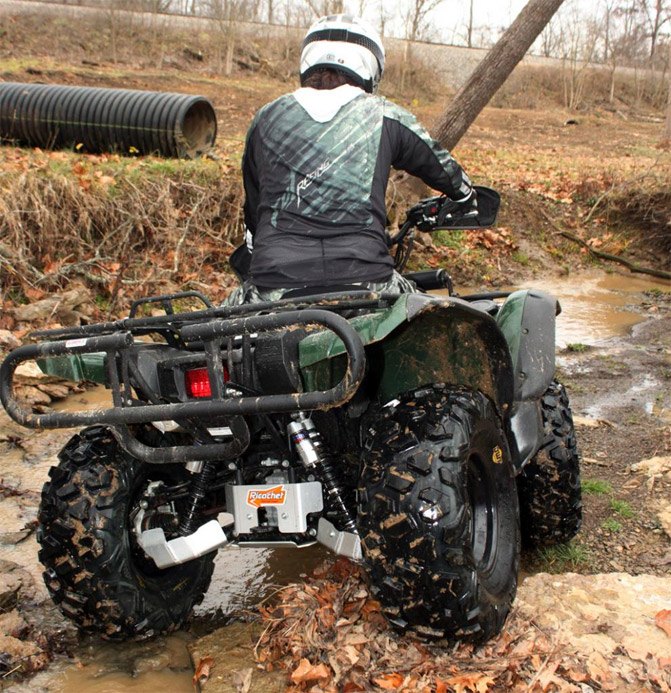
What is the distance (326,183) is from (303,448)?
1049 millimetres

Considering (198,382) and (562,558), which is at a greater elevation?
(198,382)

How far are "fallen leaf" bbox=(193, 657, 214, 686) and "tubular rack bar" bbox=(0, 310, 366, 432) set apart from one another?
3.60 feet

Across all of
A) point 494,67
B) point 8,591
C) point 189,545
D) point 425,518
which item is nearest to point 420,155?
point 425,518

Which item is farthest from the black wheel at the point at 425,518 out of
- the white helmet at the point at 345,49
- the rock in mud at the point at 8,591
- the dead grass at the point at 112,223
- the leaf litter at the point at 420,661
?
the dead grass at the point at 112,223

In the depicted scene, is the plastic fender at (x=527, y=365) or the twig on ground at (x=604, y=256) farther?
the twig on ground at (x=604, y=256)

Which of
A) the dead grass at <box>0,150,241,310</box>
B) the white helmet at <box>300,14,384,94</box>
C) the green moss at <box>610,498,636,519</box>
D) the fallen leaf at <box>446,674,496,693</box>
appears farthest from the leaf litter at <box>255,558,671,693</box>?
the dead grass at <box>0,150,241,310</box>

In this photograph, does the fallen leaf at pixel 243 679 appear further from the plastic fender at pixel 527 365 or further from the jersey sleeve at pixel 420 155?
the jersey sleeve at pixel 420 155

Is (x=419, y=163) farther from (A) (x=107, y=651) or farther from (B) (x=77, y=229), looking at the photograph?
(B) (x=77, y=229)

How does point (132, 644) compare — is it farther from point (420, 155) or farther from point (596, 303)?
point (596, 303)

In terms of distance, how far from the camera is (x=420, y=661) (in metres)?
2.81

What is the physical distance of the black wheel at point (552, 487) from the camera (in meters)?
3.84

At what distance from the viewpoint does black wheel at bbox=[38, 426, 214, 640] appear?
2.98m

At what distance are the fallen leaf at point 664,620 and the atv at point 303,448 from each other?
1.94 ft

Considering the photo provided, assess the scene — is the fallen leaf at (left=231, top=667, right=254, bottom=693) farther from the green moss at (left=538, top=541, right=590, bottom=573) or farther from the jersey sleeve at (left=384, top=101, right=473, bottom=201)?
the jersey sleeve at (left=384, top=101, right=473, bottom=201)
